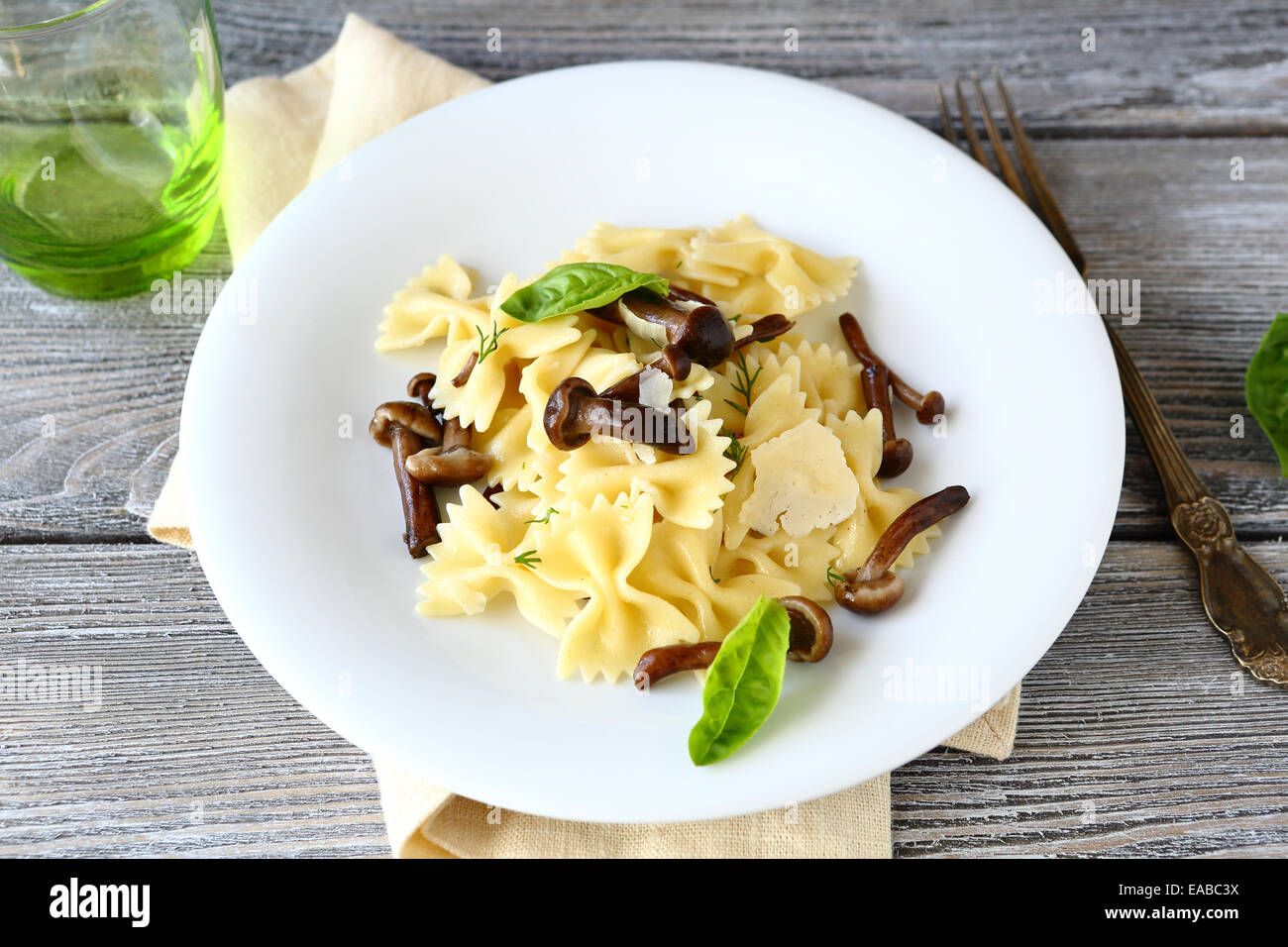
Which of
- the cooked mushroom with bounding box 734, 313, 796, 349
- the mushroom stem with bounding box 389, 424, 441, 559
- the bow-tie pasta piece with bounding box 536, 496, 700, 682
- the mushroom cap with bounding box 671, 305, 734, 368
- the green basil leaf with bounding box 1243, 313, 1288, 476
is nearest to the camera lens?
the bow-tie pasta piece with bounding box 536, 496, 700, 682

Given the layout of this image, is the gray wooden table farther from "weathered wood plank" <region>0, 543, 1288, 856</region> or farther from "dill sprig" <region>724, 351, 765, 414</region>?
"dill sprig" <region>724, 351, 765, 414</region>

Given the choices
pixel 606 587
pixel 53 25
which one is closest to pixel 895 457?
pixel 606 587

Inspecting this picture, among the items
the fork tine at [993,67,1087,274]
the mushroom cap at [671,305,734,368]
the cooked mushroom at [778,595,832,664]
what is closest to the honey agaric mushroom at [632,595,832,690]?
the cooked mushroom at [778,595,832,664]

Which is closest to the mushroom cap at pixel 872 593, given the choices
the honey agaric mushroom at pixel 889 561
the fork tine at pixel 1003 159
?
the honey agaric mushroom at pixel 889 561

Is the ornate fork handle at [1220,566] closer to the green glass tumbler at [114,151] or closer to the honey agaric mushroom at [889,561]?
the honey agaric mushroom at [889,561]

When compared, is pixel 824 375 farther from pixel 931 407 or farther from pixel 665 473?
pixel 665 473

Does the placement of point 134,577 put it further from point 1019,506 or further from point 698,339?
point 1019,506

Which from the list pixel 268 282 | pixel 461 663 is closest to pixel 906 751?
pixel 461 663
